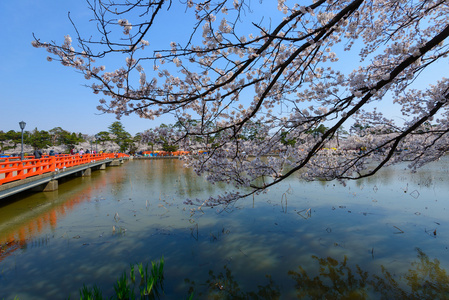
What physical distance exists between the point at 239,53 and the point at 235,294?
3305 millimetres

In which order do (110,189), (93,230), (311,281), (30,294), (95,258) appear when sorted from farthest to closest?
(110,189) < (93,230) < (95,258) < (311,281) < (30,294)

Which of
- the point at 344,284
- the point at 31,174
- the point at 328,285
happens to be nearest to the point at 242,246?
the point at 328,285

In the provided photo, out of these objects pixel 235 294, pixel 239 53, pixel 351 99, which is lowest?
pixel 235 294

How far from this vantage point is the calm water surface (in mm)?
3465

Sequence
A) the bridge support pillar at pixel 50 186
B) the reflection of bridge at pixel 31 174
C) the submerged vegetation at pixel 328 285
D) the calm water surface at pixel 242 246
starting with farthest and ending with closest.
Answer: the bridge support pillar at pixel 50 186 < the reflection of bridge at pixel 31 174 < the calm water surface at pixel 242 246 < the submerged vegetation at pixel 328 285

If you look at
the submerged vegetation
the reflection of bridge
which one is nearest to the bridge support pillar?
the reflection of bridge

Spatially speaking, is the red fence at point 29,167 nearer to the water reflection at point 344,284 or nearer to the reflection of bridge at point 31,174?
the reflection of bridge at point 31,174

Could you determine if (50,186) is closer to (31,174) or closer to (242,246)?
(31,174)

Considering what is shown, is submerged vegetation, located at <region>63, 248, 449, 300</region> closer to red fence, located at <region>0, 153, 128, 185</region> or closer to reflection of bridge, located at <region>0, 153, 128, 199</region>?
reflection of bridge, located at <region>0, 153, 128, 199</region>

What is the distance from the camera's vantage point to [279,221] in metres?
6.19

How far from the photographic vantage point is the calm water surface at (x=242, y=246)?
3.46 metres

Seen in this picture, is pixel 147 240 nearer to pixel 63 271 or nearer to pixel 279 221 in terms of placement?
pixel 63 271

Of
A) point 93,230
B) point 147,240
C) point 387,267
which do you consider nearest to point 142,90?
point 147,240

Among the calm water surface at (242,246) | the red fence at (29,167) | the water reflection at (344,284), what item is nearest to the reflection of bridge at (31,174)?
the red fence at (29,167)
